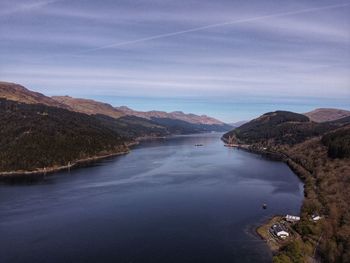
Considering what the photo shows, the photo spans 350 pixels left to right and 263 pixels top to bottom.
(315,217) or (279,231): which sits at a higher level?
(315,217)

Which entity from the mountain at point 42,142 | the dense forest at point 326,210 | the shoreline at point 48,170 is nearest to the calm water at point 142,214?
the dense forest at point 326,210

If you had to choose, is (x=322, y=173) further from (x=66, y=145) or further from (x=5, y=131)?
(x=5, y=131)

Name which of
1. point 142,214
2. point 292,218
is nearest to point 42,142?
point 142,214

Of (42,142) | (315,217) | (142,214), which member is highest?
(42,142)

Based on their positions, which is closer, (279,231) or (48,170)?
(279,231)

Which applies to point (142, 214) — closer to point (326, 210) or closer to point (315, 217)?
point (315, 217)

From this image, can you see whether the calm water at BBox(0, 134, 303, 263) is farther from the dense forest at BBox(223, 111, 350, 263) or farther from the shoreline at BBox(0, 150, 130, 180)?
the shoreline at BBox(0, 150, 130, 180)

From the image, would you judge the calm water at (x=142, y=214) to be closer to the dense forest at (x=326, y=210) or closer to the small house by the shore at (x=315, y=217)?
the dense forest at (x=326, y=210)

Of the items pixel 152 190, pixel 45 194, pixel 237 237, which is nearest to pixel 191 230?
pixel 237 237
